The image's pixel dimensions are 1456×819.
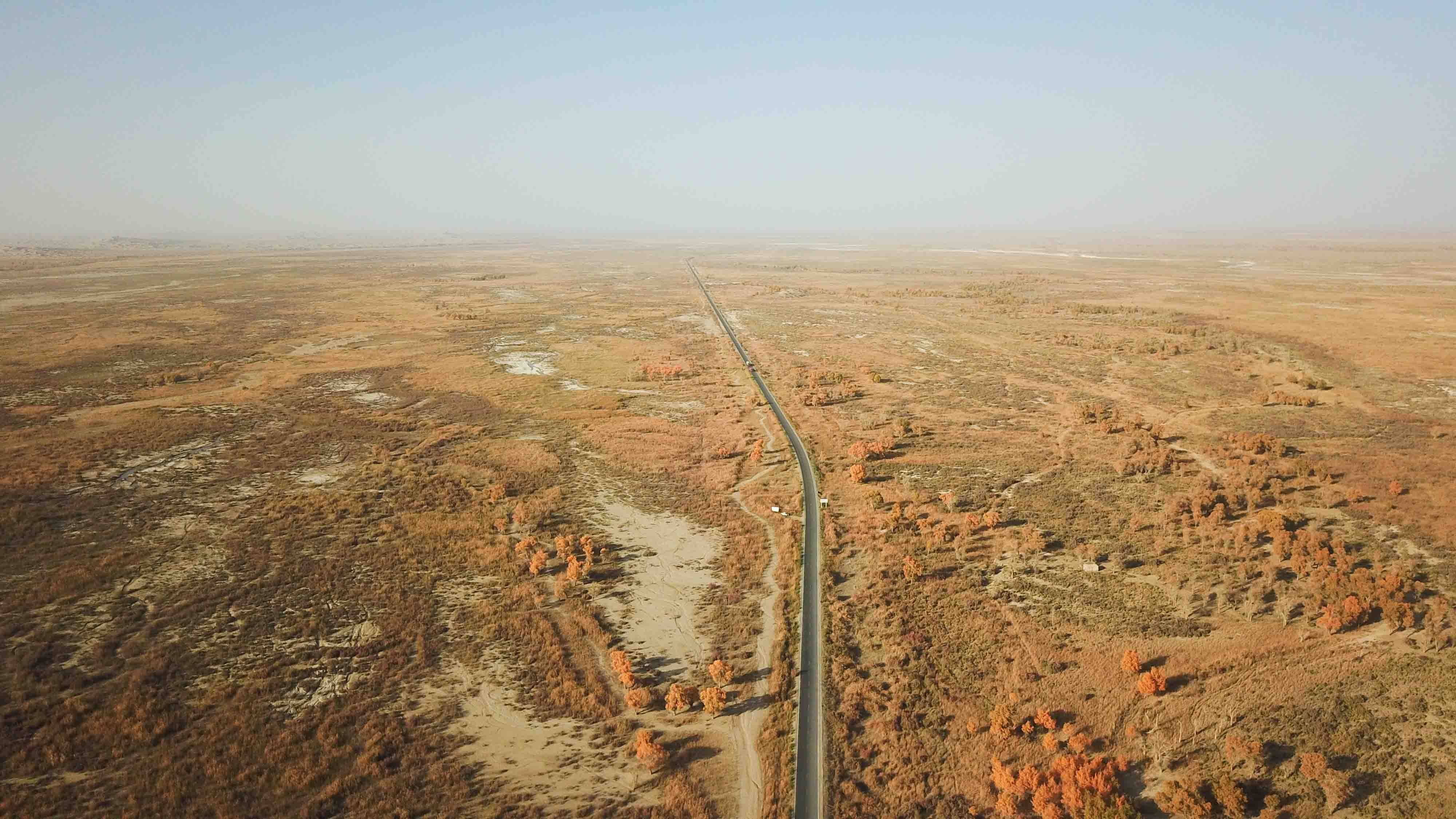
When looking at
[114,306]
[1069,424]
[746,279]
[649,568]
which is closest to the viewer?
[649,568]

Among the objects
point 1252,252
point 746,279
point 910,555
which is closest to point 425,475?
point 910,555

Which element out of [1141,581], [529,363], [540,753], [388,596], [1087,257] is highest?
[1087,257]

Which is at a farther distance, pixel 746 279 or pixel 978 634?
pixel 746 279

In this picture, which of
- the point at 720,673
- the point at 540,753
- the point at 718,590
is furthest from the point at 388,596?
the point at 720,673

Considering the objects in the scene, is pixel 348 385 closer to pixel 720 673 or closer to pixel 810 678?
A: pixel 720 673

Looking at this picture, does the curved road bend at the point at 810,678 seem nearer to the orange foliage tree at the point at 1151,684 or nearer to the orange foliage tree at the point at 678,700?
the orange foliage tree at the point at 678,700

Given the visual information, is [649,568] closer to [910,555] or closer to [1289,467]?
[910,555]

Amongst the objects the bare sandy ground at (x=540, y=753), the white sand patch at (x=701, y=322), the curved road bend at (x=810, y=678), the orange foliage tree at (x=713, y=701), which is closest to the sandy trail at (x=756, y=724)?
the orange foliage tree at (x=713, y=701)
